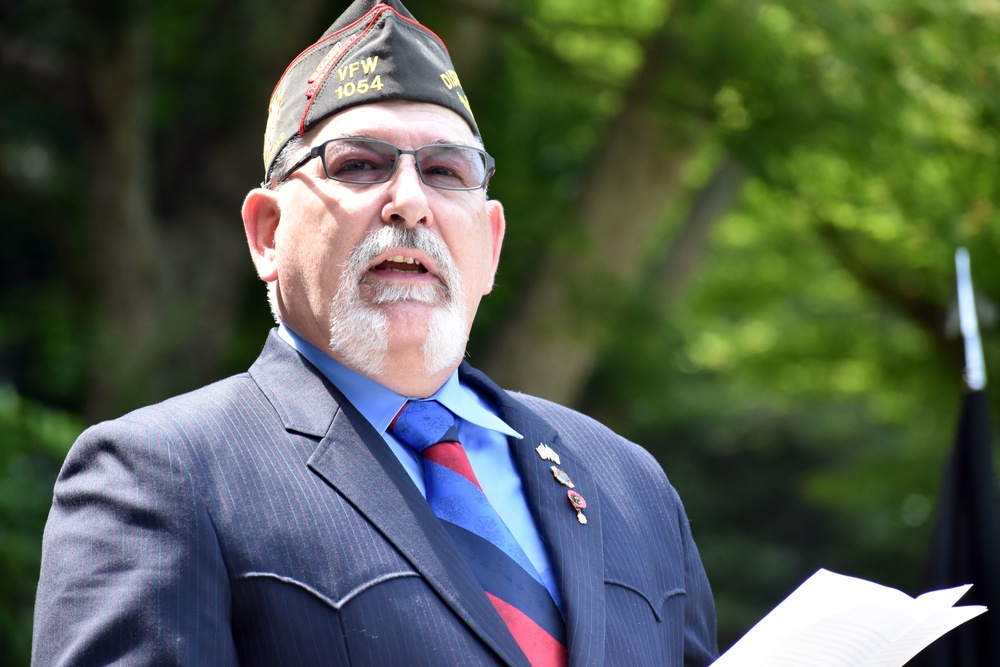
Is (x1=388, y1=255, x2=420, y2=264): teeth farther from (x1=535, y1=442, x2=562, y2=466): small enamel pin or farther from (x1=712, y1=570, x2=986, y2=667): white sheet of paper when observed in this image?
(x1=712, y1=570, x2=986, y2=667): white sheet of paper

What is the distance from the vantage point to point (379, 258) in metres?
2.02

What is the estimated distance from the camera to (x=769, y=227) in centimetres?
991

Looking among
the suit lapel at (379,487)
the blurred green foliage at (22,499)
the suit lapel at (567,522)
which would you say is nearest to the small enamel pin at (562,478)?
the suit lapel at (567,522)

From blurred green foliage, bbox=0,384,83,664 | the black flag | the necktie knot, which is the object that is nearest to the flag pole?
the black flag

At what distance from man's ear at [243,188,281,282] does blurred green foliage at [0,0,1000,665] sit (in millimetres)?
3449

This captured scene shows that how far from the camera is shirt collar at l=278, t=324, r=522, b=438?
202 centimetres

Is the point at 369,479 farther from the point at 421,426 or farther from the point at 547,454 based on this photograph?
the point at 547,454

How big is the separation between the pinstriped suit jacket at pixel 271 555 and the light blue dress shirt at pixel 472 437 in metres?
0.03

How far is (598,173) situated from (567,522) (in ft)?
18.2

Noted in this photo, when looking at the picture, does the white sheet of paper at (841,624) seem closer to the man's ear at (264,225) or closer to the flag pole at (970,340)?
the man's ear at (264,225)

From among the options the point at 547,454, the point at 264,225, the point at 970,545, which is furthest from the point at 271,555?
the point at 970,545

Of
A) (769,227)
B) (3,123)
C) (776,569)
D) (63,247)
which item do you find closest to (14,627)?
(63,247)

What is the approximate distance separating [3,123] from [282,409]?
567 cm

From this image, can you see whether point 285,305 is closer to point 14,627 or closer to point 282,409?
point 282,409
